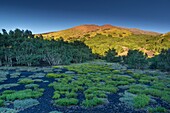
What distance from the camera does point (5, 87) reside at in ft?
129

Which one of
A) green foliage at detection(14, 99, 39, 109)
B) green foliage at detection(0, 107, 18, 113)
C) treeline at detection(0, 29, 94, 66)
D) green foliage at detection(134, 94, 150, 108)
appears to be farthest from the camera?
treeline at detection(0, 29, 94, 66)

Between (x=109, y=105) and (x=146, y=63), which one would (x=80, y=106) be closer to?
(x=109, y=105)

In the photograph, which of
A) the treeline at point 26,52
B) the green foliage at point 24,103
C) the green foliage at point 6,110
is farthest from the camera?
the treeline at point 26,52

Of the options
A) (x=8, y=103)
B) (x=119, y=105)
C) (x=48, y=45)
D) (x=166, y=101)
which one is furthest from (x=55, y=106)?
(x=48, y=45)

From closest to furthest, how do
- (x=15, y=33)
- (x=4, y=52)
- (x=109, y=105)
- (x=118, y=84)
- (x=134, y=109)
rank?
(x=134, y=109), (x=109, y=105), (x=118, y=84), (x=4, y=52), (x=15, y=33)

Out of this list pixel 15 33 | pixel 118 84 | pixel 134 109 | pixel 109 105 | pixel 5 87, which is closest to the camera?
pixel 134 109

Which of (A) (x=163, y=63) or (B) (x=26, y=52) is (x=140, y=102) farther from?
(B) (x=26, y=52)

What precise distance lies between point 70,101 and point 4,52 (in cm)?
6735

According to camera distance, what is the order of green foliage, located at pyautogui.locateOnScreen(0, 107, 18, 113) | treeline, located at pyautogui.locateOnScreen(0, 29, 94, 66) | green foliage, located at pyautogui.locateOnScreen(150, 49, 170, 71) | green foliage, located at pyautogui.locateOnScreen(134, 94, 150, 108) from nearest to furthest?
1. green foliage, located at pyautogui.locateOnScreen(0, 107, 18, 113)
2. green foliage, located at pyautogui.locateOnScreen(134, 94, 150, 108)
3. green foliage, located at pyautogui.locateOnScreen(150, 49, 170, 71)
4. treeline, located at pyautogui.locateOnScreen(0, 29, 94, 66)

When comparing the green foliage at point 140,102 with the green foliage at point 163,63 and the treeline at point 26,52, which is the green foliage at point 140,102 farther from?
the treeline at point 26,52

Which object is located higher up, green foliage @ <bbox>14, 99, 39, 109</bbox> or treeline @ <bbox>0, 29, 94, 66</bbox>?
treeline @ <bbox>0, 29, 94, 66</bbox>

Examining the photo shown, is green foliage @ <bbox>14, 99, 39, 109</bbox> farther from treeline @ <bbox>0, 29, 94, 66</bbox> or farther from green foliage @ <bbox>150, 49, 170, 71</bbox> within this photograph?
Answer: treeline @ <bbox>0, 29, 94, 66</bbox>

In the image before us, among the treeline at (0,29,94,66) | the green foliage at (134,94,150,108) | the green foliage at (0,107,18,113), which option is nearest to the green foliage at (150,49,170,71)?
the treeline at (0,29,94,66)

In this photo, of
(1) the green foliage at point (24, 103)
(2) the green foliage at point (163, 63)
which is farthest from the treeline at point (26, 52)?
(1) the green foliage at point (24, 103)
